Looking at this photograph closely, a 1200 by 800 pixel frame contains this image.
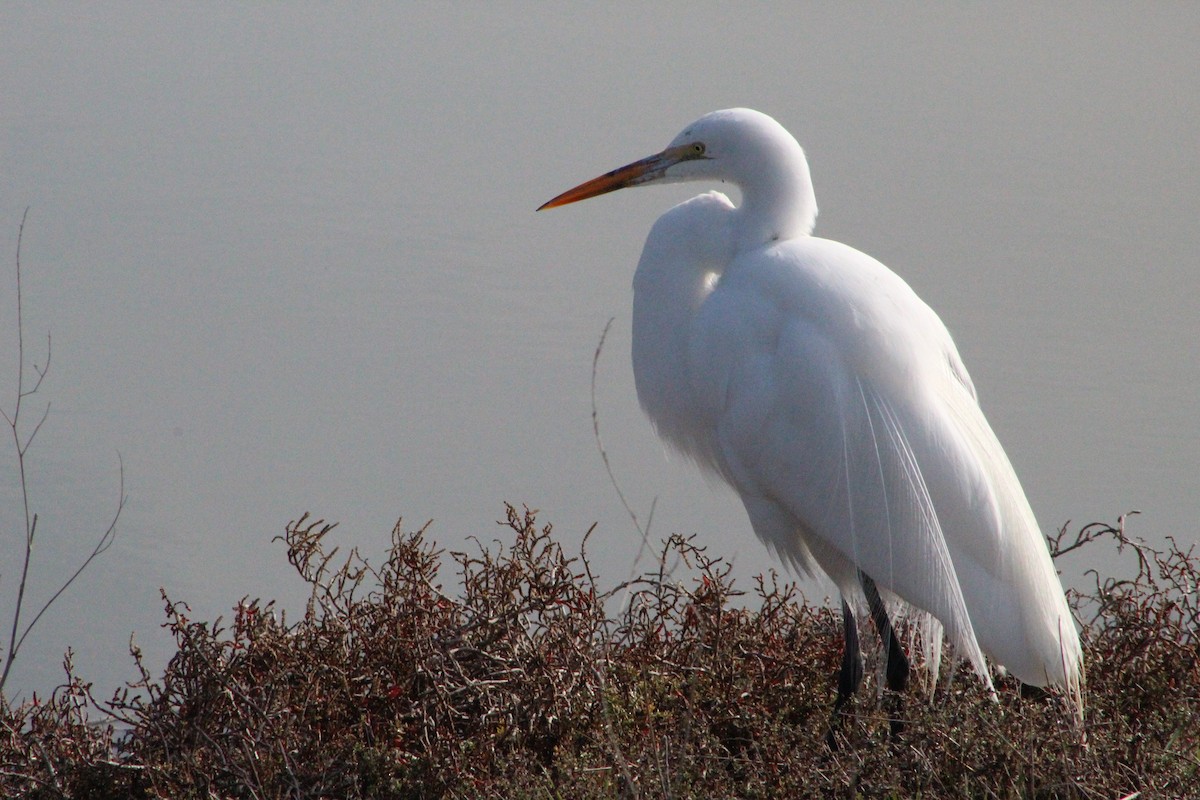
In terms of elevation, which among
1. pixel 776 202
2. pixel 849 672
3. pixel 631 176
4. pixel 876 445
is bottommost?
pixel 849 672

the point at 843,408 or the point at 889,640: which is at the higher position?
the point at 843,408

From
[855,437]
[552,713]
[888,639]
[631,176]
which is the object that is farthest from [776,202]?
[552,713]

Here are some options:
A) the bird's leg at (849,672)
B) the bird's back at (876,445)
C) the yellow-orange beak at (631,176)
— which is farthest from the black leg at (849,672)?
the yellow-orange beak at (631,176)

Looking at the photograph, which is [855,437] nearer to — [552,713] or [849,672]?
[849,672]

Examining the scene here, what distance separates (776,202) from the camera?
2623 mm

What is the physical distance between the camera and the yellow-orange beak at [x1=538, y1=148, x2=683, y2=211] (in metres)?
2.78

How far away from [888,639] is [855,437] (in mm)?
463

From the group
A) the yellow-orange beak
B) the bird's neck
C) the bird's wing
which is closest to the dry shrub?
the bird's wing

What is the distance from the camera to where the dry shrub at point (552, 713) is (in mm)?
1921

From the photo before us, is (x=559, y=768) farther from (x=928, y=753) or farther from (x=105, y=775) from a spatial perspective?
(x=105, y=775)

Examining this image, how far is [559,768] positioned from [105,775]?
31.6 inches

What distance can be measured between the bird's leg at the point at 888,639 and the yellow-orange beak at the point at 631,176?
952mm

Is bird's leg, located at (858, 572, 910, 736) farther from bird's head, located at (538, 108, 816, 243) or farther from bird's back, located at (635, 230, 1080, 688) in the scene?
bird's head, located at (538, 108, 816, 243)

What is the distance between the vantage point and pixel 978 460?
8.14 feet
